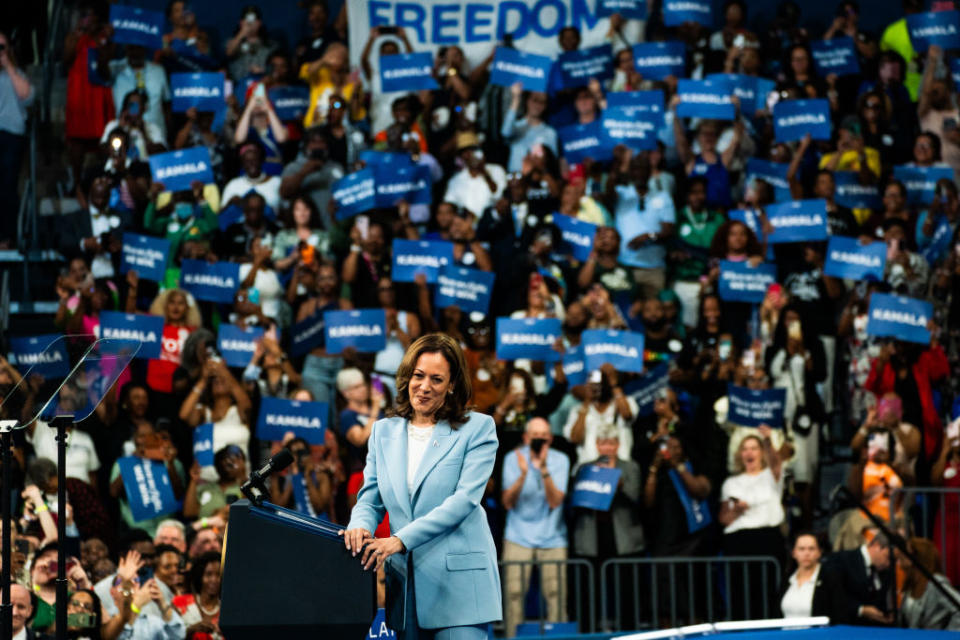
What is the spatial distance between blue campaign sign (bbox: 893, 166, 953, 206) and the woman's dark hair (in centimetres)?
731

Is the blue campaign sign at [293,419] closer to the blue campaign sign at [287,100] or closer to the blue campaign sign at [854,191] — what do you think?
the blue campaign sign at [287,100]

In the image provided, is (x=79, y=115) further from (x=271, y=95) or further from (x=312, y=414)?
(x=312, y=414)

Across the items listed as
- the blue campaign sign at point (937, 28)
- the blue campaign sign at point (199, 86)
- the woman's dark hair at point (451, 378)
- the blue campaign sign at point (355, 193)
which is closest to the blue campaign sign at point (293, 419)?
the blue campaign sign at point (355, 193)

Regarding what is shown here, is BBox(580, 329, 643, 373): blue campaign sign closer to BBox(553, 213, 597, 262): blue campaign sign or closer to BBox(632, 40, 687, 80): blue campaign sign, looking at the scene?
BBox(553, 213, 597, 262): blue campaign sign

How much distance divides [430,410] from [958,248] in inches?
261

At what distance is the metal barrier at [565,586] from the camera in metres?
8.10

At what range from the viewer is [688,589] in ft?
27.7

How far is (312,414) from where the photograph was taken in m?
8.70

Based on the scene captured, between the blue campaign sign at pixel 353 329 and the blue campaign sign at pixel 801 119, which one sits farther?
the blue campaign sign at pixel 801 119

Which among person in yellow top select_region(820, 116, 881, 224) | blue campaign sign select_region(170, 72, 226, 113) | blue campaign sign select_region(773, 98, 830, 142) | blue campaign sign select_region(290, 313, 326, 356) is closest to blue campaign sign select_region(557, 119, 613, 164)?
blue campaign sign select_region(773, 98, 830, 142)

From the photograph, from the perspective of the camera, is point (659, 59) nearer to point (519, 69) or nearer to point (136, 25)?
point (519, 69)

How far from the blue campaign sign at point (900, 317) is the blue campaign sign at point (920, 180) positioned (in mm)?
1463

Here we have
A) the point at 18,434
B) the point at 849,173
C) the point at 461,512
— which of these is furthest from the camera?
the point at 849,173

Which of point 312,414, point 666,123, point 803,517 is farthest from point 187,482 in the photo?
point 666,123
